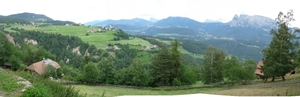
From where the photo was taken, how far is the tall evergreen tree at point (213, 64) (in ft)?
146

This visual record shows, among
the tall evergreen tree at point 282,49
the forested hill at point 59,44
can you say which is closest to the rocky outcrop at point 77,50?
the forested hill at point 59,44

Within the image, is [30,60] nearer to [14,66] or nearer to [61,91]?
[14,66]

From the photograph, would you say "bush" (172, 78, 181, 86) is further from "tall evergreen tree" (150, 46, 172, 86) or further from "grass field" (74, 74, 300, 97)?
"grass field" (74, 74, 300, 97)

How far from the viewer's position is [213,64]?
1766 inches

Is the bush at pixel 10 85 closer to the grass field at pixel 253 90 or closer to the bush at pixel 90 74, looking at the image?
the grass field at pixel 253 90

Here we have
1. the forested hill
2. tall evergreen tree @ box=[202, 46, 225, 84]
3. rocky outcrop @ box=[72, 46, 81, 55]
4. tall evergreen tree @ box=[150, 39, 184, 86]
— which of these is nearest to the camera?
tall evergreen tree @ box=[150, 39, 184, 86]

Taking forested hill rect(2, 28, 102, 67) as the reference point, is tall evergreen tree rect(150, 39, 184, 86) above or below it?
above

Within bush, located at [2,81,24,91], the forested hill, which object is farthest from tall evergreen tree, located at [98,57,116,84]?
the forested hill

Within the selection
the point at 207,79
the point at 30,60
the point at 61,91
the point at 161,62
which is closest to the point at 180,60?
the point at 161,62

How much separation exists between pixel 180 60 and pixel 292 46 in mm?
17076

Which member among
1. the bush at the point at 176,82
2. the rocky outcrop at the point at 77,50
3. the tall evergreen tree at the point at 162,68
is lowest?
the rocky outcrop at the point at 77,50

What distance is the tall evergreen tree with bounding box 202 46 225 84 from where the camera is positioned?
4450 centimetres

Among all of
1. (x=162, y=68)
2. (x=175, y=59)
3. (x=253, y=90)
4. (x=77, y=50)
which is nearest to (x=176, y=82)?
(x=162, y=68)

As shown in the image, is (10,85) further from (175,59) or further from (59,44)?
(59,44)
